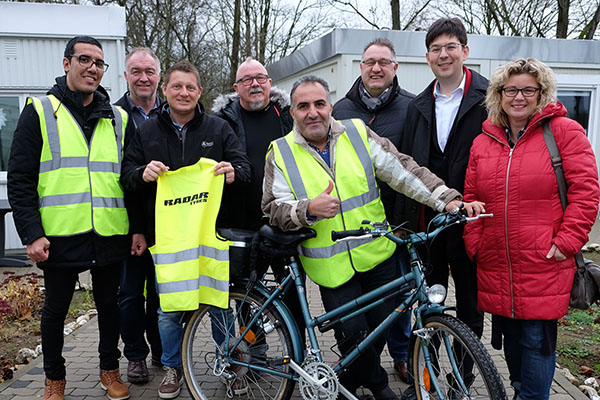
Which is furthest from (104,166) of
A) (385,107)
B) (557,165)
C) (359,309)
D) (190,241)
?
(557,165)

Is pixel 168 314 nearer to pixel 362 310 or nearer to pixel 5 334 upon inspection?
pixel 362 310

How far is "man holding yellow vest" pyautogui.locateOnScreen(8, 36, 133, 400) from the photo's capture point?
2969 millimetres

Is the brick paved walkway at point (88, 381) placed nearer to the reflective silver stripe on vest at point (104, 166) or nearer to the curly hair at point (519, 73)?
the reflective silver stripe on vest at point (104, 166)

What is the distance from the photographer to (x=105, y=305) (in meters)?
3.34

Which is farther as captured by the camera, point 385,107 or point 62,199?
point 385,107

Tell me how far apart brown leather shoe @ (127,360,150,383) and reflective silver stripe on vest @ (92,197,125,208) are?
48.6 inches

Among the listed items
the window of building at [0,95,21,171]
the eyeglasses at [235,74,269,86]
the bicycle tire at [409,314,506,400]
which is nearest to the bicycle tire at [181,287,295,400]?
the bicycle tire at [409,314,506,400]

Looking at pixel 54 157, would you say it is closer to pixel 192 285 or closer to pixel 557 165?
pixel 192 285

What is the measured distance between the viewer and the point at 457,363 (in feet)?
8.17

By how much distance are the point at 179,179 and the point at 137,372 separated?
5.11 ft

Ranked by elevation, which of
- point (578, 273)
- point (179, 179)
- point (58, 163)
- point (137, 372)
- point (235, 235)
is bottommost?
point (137, 372)

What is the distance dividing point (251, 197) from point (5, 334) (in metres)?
2.98

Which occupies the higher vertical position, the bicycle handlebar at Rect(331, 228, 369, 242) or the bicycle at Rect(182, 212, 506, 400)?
the bicycle handlebar at Rect(331, 228, 369, 242)

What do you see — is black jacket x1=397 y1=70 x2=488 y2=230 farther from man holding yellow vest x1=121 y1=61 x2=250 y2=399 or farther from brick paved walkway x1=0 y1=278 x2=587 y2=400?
brick paved walkway x1=0 y1=278 x2=587 y2=400
